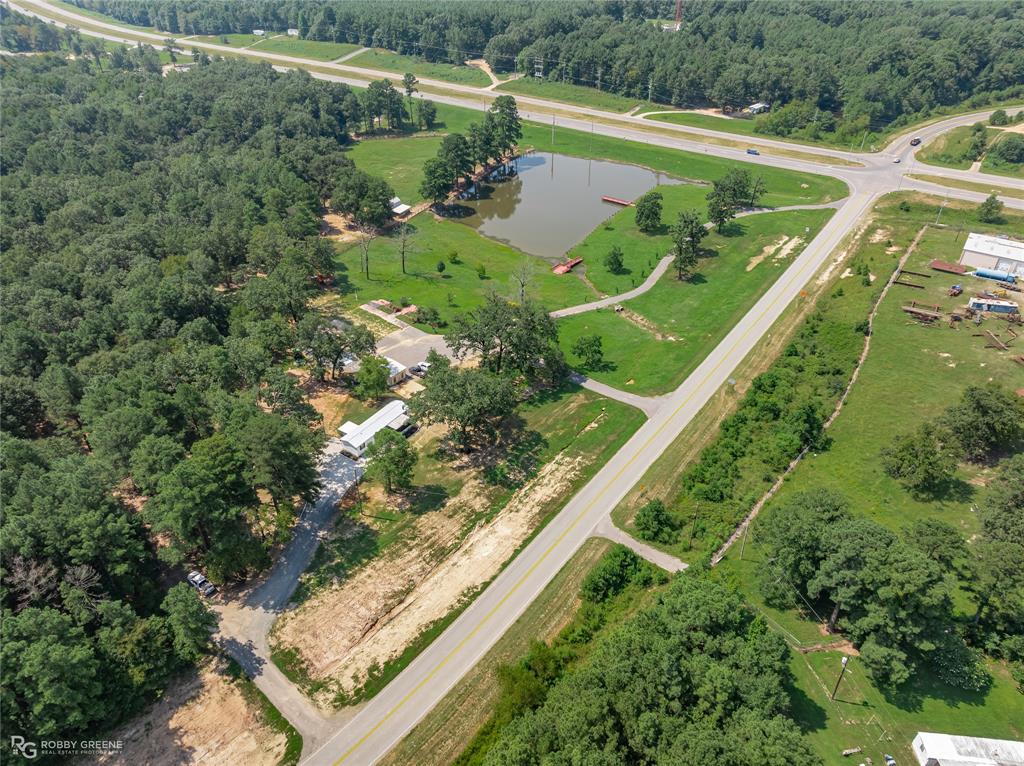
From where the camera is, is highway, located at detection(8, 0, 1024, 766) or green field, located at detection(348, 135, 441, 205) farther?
green field, located at detection(348, 135, 441, 205)

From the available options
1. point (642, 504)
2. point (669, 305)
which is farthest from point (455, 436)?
point (669, 305)

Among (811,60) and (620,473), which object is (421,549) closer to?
(620,473)

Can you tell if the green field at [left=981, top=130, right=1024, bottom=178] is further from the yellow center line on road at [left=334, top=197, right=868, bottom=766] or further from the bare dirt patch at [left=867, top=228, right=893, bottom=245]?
the yellow center line on road at [left=334, top=197, right=868, bottom=766]

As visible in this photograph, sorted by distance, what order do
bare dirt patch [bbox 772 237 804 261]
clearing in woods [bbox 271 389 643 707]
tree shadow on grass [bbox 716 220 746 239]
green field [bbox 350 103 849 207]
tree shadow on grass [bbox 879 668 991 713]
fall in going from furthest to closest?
green field [bbox 350 103 849 207], tree shadow on grass [bbox 716 220 746 239], bare dirt patch [bbox 772 237 804 261], clearing in woods [bbox 271 389 643 707], tree shadow on grass [bbox 879 668 991 713]

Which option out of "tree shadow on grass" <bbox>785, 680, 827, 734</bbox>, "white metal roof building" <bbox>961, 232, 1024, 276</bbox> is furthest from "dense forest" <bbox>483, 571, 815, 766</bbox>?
"white metal roof building" <bbox>961, 232, 1024, 276</bbox>

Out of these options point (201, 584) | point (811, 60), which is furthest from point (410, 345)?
point (811, 60)

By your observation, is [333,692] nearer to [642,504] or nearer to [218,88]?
[642,504]
